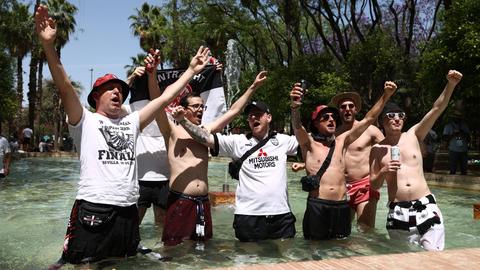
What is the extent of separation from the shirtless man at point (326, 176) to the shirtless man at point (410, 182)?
28 centimetres

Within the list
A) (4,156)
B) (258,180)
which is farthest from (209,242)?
(4,156)

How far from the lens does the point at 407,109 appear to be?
2070cm

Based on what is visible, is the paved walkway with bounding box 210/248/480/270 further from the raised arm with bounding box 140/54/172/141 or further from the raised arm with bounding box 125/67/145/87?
the raised arm with bounding box 125/67/145/87

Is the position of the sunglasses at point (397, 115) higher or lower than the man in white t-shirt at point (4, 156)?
higher

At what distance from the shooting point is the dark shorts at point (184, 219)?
14.5 feet

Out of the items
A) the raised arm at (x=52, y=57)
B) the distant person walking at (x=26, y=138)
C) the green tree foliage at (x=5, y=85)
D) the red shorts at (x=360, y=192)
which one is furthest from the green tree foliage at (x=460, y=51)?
the distant person walking at (x=26, y=138)

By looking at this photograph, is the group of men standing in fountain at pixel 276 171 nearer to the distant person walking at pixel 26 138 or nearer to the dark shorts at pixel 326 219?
the dark shorts at pixel 326 219

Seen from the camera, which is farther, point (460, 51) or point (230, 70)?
point (230, 70)

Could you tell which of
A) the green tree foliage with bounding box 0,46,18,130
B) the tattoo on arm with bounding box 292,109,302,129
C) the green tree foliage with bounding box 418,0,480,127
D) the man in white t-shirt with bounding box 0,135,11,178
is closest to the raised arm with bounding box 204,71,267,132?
the tattoo on arm with bounding box 292,109,302,129

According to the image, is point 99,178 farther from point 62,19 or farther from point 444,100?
point 62,19

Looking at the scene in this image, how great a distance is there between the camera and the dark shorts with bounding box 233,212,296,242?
4441mm

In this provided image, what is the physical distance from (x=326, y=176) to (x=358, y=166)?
1045 mm

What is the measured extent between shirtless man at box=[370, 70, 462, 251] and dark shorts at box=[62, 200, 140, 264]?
238 centimetres

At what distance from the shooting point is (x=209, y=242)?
4992 millimetres
